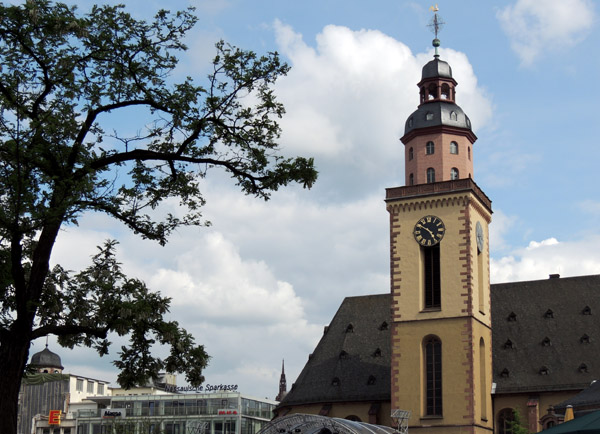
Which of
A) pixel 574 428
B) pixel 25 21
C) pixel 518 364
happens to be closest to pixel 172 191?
pixel 25 21

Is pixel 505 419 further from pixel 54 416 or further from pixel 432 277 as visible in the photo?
pixel 54 416

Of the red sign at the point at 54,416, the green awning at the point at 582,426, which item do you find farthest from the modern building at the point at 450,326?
the red sign at the point at 54,416

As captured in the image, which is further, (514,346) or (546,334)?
(546,334)

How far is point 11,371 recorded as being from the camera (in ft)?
52.7

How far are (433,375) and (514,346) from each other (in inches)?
323

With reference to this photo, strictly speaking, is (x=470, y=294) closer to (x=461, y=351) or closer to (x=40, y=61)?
(x=461, y=351)

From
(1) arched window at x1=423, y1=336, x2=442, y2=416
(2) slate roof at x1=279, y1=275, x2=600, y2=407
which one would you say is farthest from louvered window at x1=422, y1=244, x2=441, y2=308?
(2) slate roof at x1=279, y1=275, x2=600, y2=407

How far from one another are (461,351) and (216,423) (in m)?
39.3

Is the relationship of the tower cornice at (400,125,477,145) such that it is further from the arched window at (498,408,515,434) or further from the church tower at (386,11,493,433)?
the arched window at (498,408,515,434)

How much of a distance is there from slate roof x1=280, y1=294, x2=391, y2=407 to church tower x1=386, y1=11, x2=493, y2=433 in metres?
6.02

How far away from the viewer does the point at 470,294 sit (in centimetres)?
5381

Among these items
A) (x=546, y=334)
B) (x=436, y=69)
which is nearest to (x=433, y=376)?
(x=546, y=334)

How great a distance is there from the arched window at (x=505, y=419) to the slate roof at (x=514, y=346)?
3.99ft

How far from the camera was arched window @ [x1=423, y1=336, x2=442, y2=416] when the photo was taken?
5369 cm
